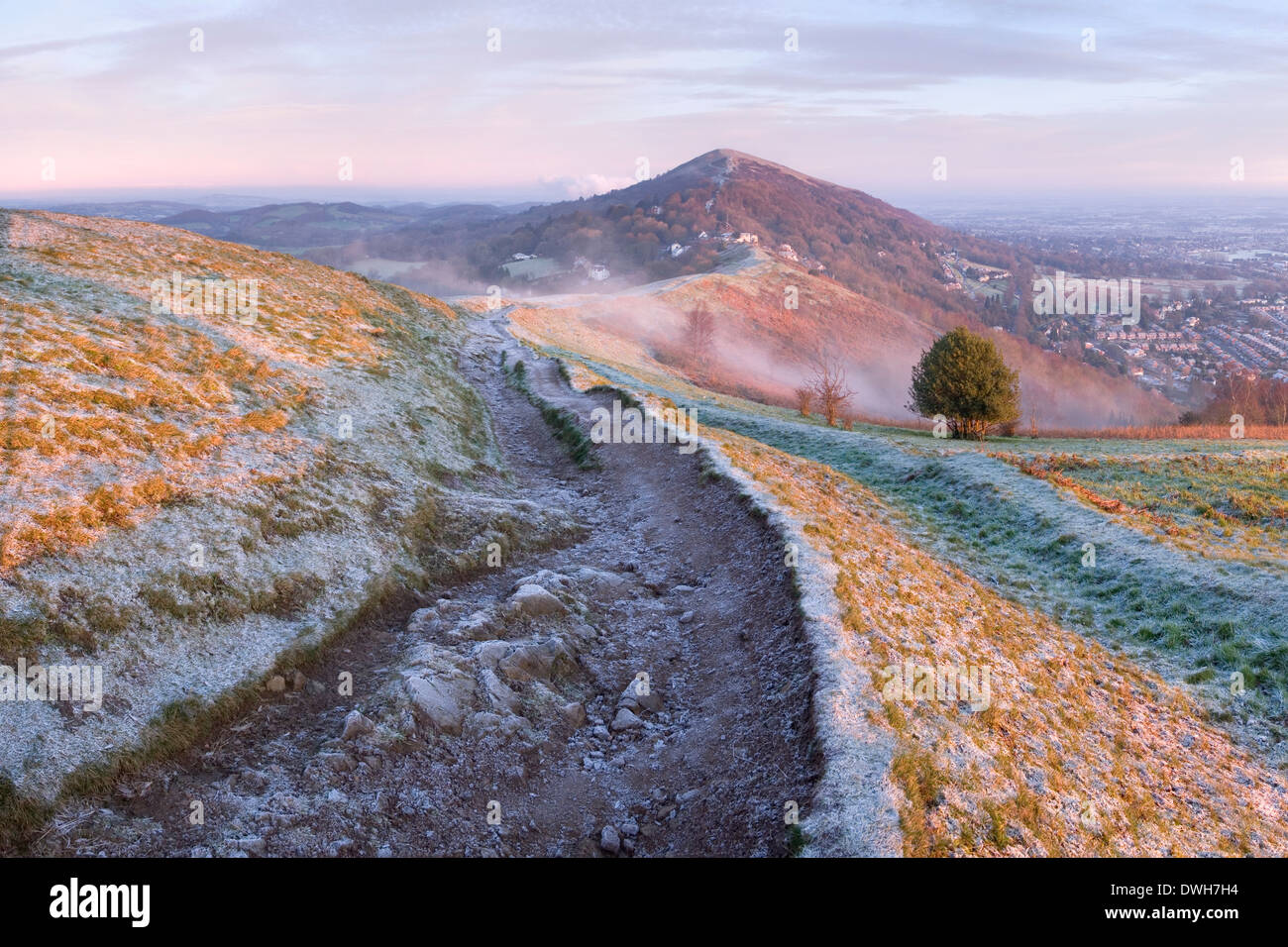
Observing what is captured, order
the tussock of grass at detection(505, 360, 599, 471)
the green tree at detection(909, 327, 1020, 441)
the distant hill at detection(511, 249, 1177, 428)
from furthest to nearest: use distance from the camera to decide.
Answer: the distant hill at detection(511, 249, 1177, 428) < the green tree at detection(909, 327, 1020, 441) < the tussock of grass at detection(505, 360, 599, 471)

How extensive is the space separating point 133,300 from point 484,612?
63.5 ft

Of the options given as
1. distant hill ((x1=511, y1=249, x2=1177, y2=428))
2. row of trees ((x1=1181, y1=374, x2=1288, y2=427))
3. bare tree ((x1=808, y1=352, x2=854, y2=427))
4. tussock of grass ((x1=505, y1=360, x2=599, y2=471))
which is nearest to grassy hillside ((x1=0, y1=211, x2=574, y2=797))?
tussock of grass ((x1=505, y1=360, x2=599, y2=471))

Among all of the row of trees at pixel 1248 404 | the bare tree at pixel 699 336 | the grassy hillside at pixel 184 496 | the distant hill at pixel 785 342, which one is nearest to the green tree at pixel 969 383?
the distant hill at pixel 785 342

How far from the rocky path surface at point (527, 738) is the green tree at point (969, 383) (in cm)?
3465

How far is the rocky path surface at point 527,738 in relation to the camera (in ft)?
28.5

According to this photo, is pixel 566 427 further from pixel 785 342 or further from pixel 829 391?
pixel 785 342

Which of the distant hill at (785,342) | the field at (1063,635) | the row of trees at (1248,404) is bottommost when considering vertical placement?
the field at (1063,635)

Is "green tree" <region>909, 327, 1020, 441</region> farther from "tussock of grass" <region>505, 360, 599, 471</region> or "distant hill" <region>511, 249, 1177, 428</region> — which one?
"tussock of grass" <region>505, 360, 599, 471</region>

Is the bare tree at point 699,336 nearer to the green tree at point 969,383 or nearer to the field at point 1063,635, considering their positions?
the green tree at point 969,383

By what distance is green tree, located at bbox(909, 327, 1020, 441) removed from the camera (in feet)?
151

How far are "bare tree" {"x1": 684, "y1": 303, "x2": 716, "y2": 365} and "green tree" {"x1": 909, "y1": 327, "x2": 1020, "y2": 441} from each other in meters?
36.0

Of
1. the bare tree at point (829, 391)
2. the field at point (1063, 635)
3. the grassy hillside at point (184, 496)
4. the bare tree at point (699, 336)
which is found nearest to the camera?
the grassy hillside at point (184, 496)
